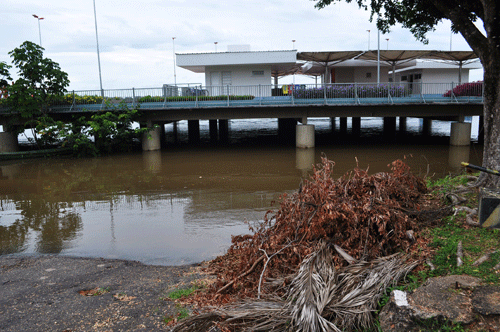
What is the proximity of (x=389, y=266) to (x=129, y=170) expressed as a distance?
16.2 metres

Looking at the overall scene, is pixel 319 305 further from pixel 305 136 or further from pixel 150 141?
pixel 150 141

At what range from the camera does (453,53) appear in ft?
97.2

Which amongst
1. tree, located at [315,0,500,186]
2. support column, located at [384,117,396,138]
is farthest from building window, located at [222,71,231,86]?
tree, located at [315,0,500,186]

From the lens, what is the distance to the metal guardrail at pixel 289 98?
24406mm

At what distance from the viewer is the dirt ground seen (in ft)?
17.5

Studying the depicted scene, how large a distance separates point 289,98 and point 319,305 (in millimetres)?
21206

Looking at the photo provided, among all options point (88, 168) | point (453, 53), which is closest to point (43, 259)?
point (88, 168)

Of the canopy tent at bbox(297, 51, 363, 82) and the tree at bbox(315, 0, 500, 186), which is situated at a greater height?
the canopy tent at bbox(297, 51, 363, 82)

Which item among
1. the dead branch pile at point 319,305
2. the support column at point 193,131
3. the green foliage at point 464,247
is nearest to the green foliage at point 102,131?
the support column at point 193,131

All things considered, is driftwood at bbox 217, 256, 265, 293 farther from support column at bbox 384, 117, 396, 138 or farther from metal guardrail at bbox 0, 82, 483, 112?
support column at bbox 384, 117, 396, 138

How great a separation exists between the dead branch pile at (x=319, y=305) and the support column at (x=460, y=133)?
2281cm

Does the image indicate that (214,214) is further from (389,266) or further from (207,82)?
(207,82)

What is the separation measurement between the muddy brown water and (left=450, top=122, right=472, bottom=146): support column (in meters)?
0.67

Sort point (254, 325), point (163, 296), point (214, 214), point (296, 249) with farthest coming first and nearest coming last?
point (214, 214), point (163, 296), point (296, 249), point (254, 325)
